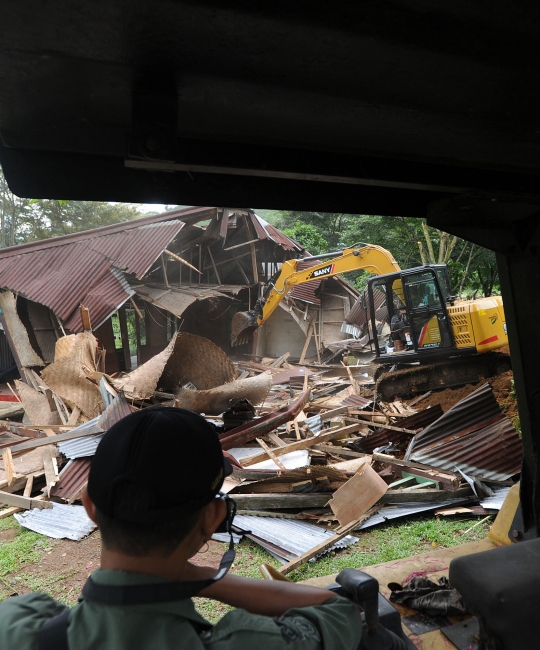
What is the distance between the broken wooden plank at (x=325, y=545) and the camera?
15.2 ft

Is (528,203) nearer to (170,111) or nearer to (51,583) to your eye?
(170,111)

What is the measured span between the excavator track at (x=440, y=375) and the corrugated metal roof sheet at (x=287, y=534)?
6167mm

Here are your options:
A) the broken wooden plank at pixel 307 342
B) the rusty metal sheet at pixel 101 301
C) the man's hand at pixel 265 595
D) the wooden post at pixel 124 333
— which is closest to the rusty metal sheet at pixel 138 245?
the rusty metal sheet at pixel 101 301

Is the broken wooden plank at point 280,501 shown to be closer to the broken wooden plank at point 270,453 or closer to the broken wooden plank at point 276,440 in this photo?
the broken wooden plank at point 270,453

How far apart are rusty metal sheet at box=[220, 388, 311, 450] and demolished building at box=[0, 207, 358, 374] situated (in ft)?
21.0

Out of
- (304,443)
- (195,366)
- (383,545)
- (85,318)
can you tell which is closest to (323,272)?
(195,366)

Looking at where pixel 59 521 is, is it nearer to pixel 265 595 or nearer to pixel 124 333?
pixel 265 595

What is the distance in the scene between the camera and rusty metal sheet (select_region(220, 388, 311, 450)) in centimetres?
747

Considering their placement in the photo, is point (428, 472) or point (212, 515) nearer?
point (212, 515)

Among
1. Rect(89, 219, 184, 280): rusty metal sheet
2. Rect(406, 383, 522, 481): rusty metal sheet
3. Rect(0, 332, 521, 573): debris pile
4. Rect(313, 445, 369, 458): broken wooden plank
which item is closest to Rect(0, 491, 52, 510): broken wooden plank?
Rect(0, 332, 521, 573): debris pile

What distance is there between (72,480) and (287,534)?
3.47 meters

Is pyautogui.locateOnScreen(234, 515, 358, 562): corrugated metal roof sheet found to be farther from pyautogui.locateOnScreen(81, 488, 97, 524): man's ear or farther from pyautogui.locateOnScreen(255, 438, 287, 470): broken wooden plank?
pyautogui.locateOnScreen(81, 488, 97, 524): man's ear

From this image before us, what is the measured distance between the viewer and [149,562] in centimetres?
115

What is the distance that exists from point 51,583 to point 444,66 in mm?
5603
